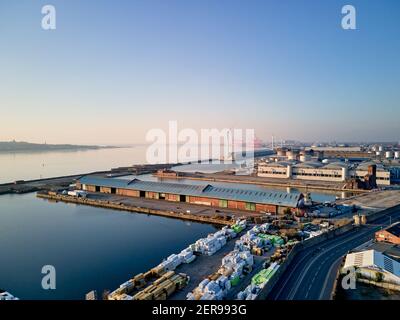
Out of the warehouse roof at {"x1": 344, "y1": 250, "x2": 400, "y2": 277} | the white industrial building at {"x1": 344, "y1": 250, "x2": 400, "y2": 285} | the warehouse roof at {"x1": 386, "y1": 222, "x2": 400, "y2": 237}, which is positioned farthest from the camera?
the warehouse roof at {"x1": 386, "y1": 222, "x2": 400, "y2": 237}

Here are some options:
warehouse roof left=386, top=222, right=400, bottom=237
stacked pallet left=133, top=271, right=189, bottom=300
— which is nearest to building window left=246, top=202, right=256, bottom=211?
warehouse roof left=386, top=222, right=400, bottom=237

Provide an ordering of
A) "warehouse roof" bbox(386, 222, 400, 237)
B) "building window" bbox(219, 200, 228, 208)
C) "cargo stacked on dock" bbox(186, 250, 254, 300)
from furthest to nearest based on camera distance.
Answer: "building window" bbox(219, 200, 228, 208)
"warehouse roof" bbox(386, 222, 400, 237)
"cargo stacked on dock" bbox(186, 250, 254, 300)

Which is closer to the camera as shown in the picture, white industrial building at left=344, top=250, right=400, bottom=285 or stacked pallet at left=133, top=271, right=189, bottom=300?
stacked pallet at left=133, top=271, right=189, bottom=300

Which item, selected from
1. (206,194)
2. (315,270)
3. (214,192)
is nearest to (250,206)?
(214,192)

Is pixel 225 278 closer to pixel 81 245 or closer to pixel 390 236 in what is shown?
pixel 81 245

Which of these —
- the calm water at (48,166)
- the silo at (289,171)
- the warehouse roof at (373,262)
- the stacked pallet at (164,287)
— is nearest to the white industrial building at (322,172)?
the silo at (289,171)

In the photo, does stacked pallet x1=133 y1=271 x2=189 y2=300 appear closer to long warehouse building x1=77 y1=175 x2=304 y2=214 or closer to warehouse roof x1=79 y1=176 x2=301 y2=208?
long warehouse building x1=77 y1=175 x2=304 y2=214
